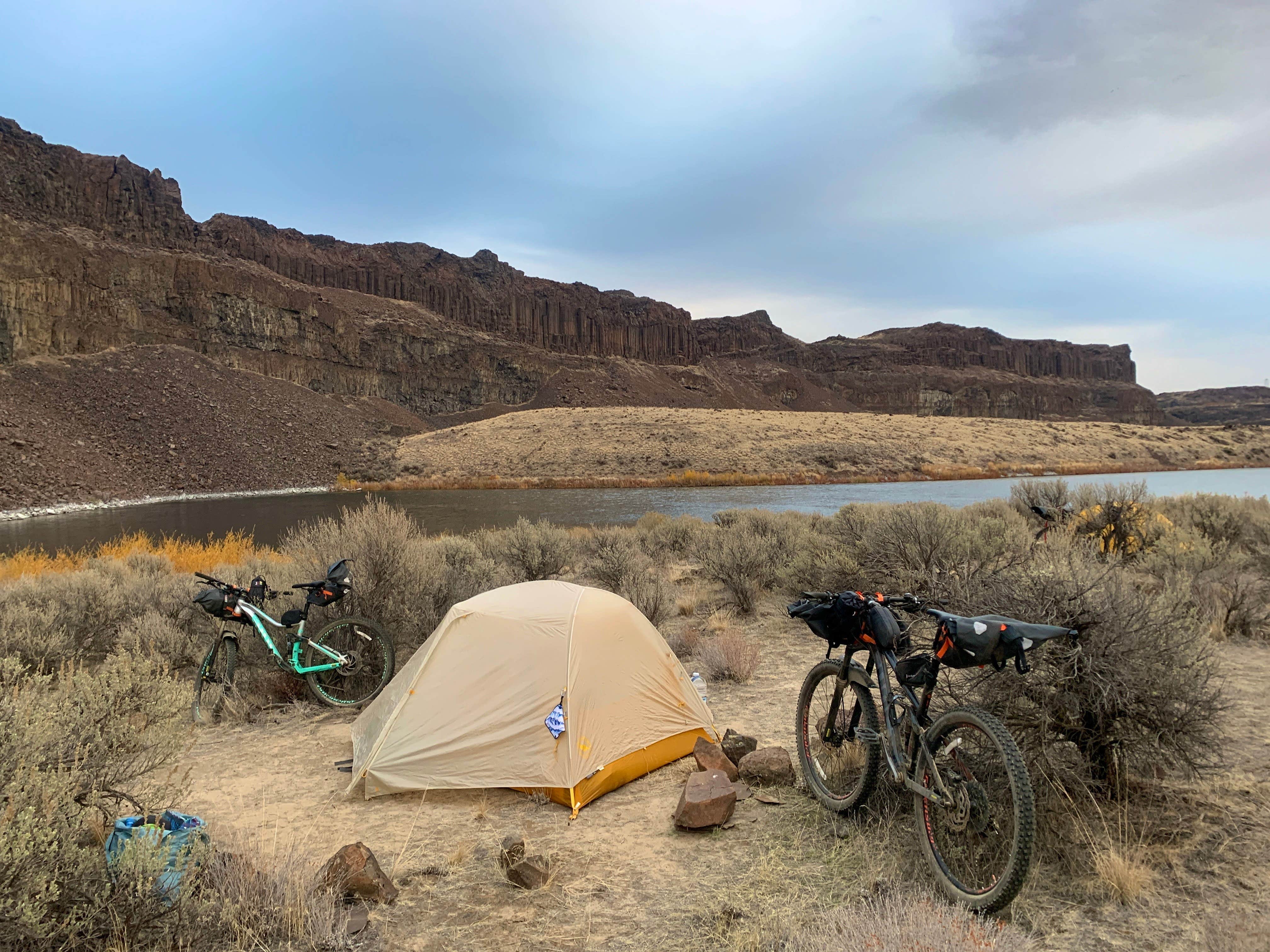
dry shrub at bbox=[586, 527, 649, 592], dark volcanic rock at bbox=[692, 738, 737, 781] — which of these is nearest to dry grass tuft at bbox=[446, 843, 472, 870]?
dark volcanic rock at bbox=[692, 738, 737, 781]

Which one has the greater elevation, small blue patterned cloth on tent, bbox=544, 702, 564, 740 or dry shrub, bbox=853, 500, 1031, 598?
dry shrub, bbox=853, 500, 1031, 598

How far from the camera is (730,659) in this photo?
22.2 feet

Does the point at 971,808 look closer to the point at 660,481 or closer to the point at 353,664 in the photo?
the point at 353,664

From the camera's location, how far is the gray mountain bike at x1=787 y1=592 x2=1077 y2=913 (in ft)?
8.61

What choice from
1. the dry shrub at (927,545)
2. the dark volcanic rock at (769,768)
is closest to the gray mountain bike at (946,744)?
the dark volcanic rock at (769,768)

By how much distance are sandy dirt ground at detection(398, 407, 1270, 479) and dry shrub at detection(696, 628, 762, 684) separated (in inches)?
1621

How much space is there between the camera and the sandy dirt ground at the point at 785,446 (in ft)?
165

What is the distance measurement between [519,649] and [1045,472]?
56.3 m

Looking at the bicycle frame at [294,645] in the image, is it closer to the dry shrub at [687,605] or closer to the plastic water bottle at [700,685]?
the plastic water bottle at [700,685]

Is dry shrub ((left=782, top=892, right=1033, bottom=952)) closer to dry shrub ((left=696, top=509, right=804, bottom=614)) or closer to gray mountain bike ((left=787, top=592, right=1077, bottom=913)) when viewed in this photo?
gray mountain bike ((left=787, top=592, right=1077, bottom=913))

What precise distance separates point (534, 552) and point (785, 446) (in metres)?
44.0

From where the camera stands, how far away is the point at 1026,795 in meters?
2.50

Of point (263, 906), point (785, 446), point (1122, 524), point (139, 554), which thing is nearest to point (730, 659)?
point (263, 906)

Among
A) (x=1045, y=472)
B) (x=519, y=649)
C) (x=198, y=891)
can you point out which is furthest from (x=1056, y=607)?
(x=1045, y=472)
